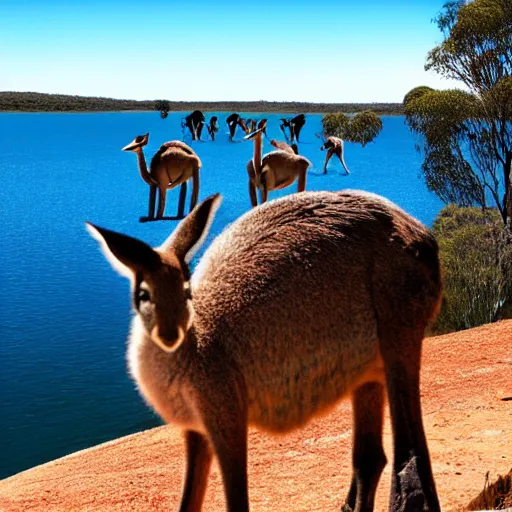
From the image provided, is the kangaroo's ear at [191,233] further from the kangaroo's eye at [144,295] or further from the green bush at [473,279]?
the green bush at [473,279]

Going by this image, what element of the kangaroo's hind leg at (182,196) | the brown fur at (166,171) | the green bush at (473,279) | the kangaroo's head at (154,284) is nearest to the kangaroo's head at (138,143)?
the brown fur at (166,171)

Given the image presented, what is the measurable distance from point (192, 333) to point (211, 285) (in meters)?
0.30

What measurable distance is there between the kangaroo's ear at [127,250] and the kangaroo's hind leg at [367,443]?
5.57ft

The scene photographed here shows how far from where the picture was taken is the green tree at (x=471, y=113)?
24969mm

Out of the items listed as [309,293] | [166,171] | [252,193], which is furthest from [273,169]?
[309,293]

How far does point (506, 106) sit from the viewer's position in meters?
24.9

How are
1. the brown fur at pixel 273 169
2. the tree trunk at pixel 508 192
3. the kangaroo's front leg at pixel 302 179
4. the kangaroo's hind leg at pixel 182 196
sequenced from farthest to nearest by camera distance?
the tree trunk at pixel 508 192
the kangaroo's front leg at pixel 302 179
the brown fur at pixel 273 169
the kangaroo's hind leg at pixel 182 196

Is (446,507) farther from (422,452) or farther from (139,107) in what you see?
(139,107)

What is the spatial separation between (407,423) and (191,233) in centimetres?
149

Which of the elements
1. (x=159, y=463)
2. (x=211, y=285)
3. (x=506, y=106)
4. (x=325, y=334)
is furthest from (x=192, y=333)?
(x=506, y=106)

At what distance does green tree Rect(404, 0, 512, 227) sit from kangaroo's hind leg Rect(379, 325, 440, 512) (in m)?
20.0

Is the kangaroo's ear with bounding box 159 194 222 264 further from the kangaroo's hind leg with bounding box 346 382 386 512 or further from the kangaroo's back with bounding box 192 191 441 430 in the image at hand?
the kangaroo's hind leg with bounding box 346 382 386 512

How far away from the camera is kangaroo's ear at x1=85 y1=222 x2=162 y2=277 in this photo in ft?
9.70

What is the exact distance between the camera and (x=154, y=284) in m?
3.00
